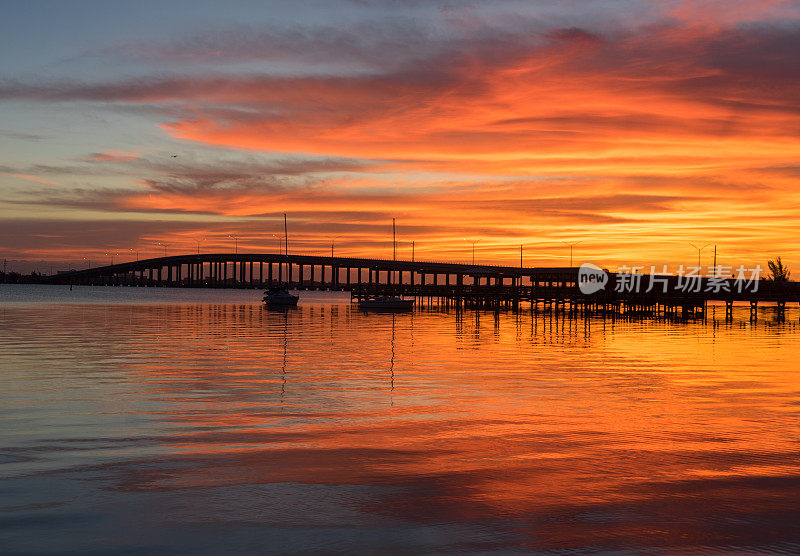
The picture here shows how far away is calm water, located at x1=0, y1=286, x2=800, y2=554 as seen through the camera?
34.3 ft

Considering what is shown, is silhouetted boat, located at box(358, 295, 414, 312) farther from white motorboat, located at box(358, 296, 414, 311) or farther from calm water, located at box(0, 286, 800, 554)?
calm water, located at box(0, 286, 800, 554)

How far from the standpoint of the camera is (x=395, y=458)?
585 inches

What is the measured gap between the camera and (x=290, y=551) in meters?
9.77

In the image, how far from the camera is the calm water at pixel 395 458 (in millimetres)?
10445

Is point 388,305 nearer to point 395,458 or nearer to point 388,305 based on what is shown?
point 388,305

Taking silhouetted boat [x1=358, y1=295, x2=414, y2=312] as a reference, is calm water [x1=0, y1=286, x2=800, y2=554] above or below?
above

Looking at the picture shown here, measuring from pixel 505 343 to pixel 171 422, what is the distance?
29.8m

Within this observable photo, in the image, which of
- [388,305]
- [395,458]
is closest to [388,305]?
[388,305]

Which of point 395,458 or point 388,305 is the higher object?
point 395,458

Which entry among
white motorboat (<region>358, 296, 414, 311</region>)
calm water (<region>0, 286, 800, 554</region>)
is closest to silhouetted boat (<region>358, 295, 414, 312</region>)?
white motorboat (<region>358, 296, 414, 311</region>)

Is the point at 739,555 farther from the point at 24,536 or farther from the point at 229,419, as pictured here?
the point at 229,419

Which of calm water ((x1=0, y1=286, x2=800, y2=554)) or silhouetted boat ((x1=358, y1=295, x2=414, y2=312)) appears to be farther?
silhouetted boat ((x1=358, y1=295, x2=414, y2=312))

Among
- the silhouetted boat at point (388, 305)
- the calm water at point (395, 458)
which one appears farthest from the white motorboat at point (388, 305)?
the calm water at point (395, 458)

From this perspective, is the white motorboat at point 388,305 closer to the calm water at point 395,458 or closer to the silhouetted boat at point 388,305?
the silhouetted boat at point 388,305
